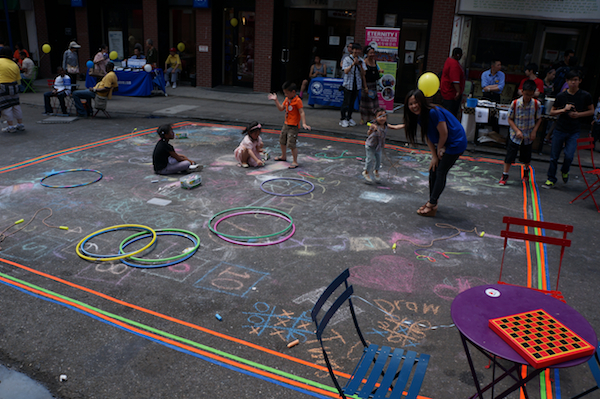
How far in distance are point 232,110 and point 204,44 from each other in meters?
5.95

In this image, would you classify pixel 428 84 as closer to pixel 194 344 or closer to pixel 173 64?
pixel 194 344

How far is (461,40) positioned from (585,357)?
15.5 meters

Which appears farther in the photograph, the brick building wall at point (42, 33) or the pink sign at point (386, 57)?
the brick building wall at point (42, 33)

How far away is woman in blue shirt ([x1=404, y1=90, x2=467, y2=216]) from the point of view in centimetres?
675

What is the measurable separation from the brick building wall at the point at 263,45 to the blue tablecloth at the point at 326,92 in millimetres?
3652

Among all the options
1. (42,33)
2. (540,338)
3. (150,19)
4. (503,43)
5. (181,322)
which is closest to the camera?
(540,338)

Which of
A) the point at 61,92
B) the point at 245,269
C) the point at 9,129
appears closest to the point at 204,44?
the point at 61,92

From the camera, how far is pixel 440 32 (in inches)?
661

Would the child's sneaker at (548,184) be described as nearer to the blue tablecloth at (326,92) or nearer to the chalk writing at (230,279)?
the chalk writing at (230,279)

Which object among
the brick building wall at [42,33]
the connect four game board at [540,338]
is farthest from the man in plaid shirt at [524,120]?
the brick building wall at [42,33]

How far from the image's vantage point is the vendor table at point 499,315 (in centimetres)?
300

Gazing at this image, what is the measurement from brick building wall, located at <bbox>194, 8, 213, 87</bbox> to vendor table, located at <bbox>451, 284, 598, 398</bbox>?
759 inches

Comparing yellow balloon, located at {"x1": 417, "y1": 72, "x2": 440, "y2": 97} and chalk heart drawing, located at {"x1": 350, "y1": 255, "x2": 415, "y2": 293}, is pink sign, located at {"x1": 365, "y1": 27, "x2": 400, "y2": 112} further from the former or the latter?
chalk heart drawing, located at {"x1": 350, "y1": 255, "x2": 415, "y2": 293}

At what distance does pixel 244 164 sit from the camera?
9938 mm
